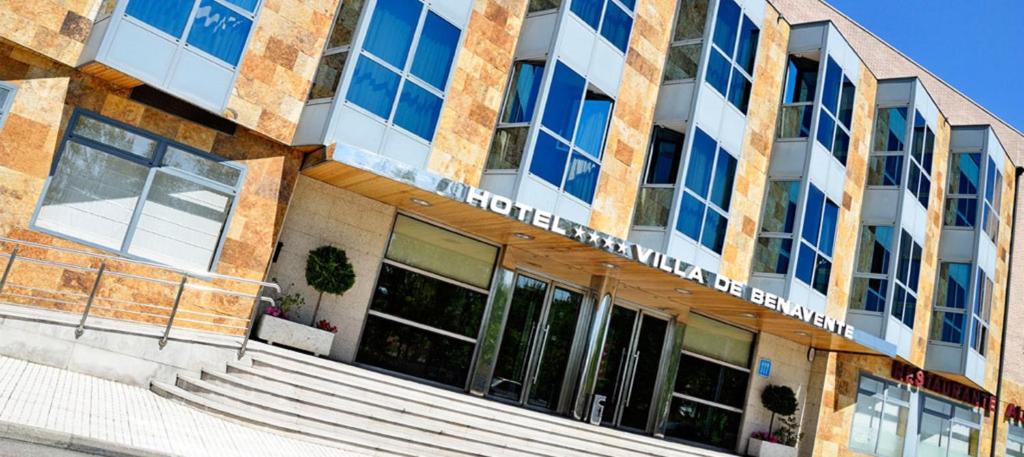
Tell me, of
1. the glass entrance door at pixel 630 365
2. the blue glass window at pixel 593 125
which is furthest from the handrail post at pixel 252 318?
the glass entrance door at pixel 630 365

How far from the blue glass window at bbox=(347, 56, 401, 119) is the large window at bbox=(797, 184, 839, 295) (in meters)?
10.4

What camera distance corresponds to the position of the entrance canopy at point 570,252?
10.8 m

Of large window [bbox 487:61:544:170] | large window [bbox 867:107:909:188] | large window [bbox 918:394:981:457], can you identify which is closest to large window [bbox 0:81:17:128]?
large window [bbox 487:61:544:170]

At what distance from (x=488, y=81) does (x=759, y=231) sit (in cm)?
774

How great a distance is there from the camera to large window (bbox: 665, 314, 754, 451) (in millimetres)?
17484

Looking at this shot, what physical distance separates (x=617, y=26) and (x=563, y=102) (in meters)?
2.45

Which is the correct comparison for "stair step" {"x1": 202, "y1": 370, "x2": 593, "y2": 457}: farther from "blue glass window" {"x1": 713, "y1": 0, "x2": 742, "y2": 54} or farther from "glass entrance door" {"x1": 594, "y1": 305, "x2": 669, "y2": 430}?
"blue glass window" {"x1": 713, "y1": 0, "x2": 742, "y2": 54}

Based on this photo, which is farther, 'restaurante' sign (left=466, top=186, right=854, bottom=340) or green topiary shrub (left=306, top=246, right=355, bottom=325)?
green topiary shrub (left=306, top=246, right=355, bottom=325)

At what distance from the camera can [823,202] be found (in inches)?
700

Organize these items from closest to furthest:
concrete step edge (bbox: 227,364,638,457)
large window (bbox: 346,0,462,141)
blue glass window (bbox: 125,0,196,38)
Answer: blue glass window (bbox: 125,0,196,38) → concrete step edge (bbox: 227,364,638,457) → large window (bbox: 346,0,462,141)

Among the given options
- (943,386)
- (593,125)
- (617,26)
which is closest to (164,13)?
(593,125)

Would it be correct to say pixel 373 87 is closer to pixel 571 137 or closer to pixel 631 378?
pixel 571 137

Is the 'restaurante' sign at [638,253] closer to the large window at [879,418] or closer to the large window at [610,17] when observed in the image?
the large window at [610,17]

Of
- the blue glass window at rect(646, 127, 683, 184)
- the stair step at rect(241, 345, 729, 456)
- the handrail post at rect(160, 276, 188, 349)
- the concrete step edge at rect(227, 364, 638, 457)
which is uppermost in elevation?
the blue glass window at rect(646, 127, 683, 184)
